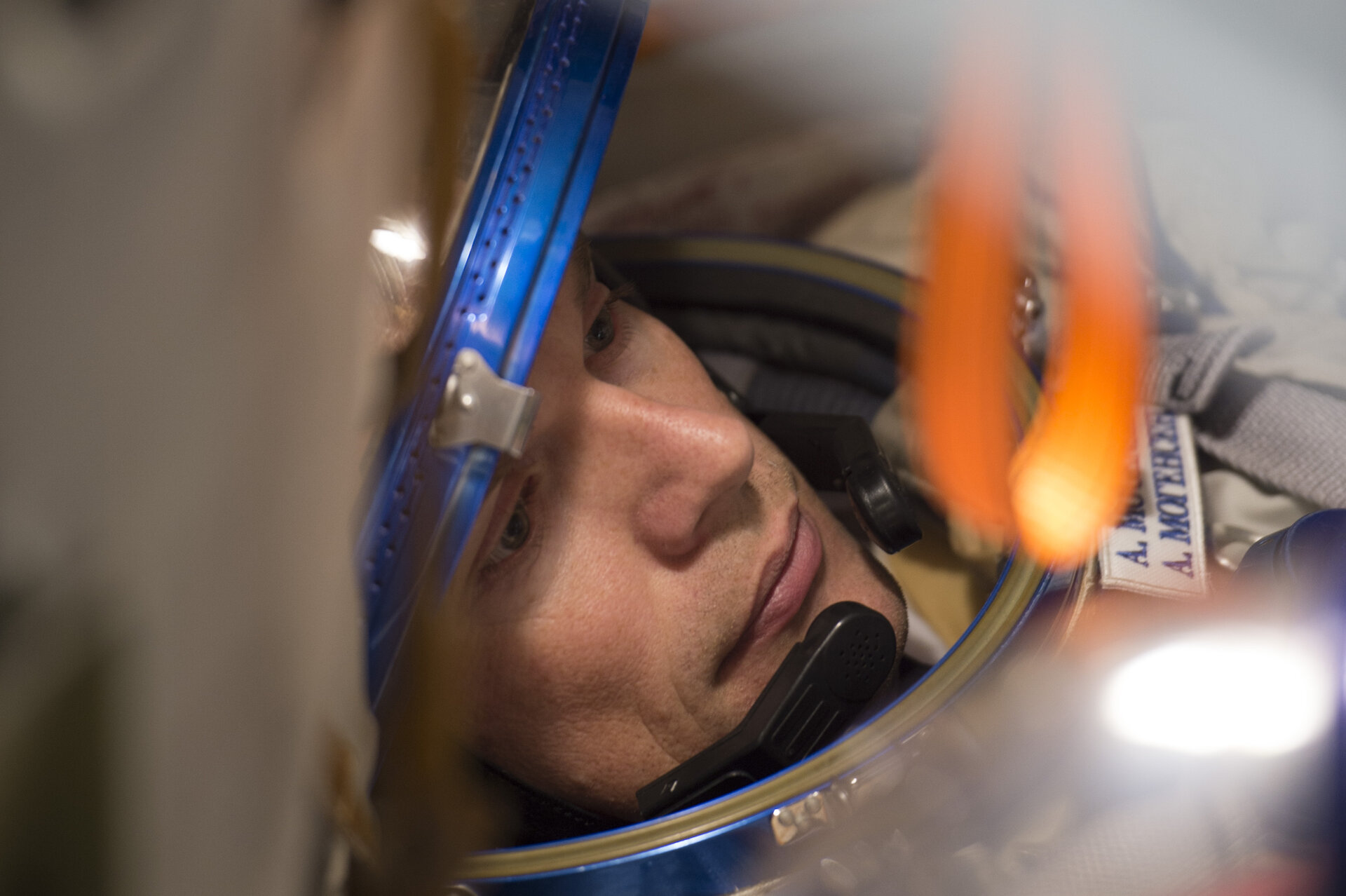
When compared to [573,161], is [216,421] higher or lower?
lower

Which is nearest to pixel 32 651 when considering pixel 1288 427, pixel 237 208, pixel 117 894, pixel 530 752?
pixel 117 894

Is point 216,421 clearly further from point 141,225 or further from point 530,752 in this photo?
point 530,752

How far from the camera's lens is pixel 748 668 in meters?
0.74

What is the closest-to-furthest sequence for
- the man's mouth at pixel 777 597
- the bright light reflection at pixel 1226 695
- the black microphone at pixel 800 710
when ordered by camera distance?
the bright light reflection at pixel 1226 695 → the black microphone at pixel 800 710 → the man's mouth at pixel 777 597

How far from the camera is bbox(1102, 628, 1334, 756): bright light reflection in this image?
51 centimetres

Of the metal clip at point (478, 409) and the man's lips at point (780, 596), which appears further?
the man's lips at point (780, 596)

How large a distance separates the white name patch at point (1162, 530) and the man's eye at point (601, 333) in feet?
1.35

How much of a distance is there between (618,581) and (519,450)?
6.1 inches

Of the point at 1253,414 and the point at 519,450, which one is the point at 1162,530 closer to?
the point at 1253,414

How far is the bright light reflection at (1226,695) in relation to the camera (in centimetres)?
51

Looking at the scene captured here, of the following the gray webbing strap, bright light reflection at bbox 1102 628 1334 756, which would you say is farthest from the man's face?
the gray webbing strap

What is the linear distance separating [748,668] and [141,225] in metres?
0.51

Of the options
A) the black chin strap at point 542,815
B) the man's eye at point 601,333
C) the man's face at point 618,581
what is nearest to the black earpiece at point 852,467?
the man's face at point 618,581

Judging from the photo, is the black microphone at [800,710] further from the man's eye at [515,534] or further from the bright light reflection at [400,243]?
the bright light reflection at [400,243]
